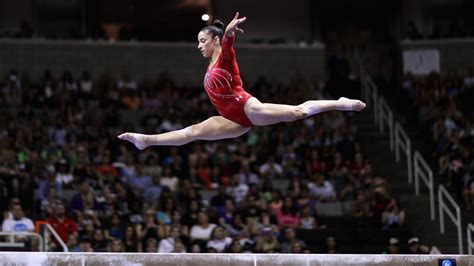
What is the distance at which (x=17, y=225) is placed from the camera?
15625 mm

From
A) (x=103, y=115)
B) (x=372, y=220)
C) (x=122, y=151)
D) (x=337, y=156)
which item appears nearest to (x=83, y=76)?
(x=103, y=115)

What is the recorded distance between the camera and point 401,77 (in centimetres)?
2500

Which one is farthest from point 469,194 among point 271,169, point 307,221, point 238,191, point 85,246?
point 85,246

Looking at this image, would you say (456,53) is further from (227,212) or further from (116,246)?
(116,246)

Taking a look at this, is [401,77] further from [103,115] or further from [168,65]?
[103,115]

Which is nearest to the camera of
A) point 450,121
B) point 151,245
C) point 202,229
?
point 151,245

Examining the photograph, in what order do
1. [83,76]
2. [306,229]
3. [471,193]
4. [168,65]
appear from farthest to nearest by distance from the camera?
1. [168,65]
2. [83,76]
3. [471,193]
4. [306,229]

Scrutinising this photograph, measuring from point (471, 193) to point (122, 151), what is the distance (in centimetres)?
690

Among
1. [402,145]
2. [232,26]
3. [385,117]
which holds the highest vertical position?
[232,26]

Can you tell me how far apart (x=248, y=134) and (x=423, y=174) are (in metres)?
3.83

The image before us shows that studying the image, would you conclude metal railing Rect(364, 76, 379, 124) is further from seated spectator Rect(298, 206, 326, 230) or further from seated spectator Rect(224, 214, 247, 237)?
seated spectator Rect(224, 214, 247, 237)

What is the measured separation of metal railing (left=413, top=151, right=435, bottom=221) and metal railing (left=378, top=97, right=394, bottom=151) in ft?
3.06

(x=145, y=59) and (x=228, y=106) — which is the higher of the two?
(x=145, y=59)

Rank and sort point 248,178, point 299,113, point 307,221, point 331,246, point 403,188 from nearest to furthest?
point 299,113 → point 331,246 → point 307,221 → point 248,178 → point 403,188
